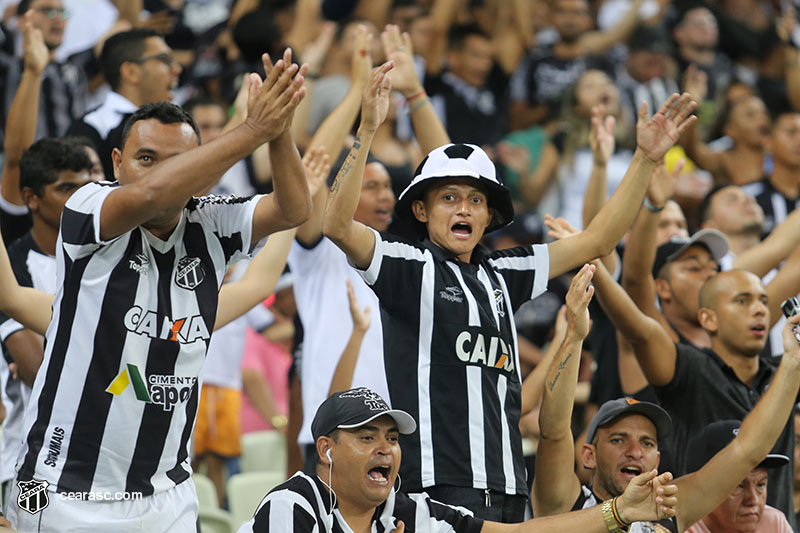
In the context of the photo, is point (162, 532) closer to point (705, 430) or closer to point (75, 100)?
point (705, 430)

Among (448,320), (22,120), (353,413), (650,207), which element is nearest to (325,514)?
(353,413)

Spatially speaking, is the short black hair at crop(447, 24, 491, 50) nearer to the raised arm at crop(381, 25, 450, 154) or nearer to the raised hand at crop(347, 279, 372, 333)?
the raised arm at crop(381, 25, 450, 154)

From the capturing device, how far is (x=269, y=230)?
4.08m

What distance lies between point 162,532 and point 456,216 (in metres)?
1.69

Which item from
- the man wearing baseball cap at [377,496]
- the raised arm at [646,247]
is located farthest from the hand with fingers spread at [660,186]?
the man wearing baseball cap at [377,496]

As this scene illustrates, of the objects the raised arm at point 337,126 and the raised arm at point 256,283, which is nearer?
the raised arm at point 256,283

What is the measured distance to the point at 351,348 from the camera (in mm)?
6164

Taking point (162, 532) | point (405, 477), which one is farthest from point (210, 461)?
point (162, 532)

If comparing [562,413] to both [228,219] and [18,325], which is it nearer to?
[228,219]

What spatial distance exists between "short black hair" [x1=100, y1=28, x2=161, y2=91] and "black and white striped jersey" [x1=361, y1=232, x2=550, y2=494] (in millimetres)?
2863

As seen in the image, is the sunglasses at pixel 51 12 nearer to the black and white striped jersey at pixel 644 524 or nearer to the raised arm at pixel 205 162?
the raised arm at pixel 205 162

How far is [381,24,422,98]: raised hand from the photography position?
20.2 feet

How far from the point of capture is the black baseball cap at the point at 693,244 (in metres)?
6.51

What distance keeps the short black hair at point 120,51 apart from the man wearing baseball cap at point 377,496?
3240mm
